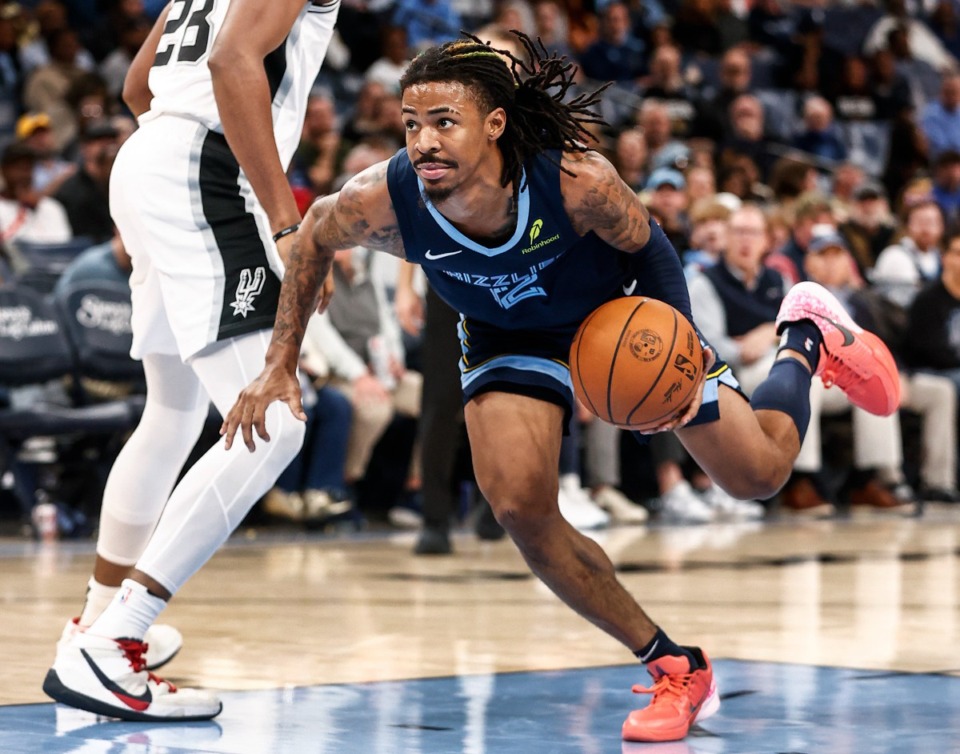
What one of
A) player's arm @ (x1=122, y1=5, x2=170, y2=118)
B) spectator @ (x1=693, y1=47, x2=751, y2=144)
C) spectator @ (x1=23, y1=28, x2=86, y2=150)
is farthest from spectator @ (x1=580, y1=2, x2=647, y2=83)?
player's arm @ (x1=122, y1=5, x2=170, y2=118)

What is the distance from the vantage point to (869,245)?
40.3 feet

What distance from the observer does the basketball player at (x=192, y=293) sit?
3.71 metres

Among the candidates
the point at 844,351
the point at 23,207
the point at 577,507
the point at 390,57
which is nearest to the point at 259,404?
the point at 844,351

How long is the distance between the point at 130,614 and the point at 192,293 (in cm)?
73

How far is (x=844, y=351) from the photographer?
4684 mm

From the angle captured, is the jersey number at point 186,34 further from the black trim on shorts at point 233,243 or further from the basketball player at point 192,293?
the black trim on shorts at point 233,243

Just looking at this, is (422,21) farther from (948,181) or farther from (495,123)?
(495,123)

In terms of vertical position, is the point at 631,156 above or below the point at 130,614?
above

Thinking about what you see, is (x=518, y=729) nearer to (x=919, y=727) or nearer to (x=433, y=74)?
(x=919, y=727)

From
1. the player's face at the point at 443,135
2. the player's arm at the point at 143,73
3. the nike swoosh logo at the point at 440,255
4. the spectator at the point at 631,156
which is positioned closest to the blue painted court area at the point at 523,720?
the nike swoosh logo at the point at 440,255

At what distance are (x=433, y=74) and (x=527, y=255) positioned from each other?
16.9 inches

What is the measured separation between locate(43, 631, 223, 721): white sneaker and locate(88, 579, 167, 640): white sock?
0.06 ft

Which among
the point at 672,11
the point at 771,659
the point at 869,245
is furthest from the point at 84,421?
the point at 672,11

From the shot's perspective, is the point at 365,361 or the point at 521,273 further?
the point at 365,361
